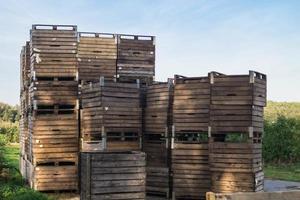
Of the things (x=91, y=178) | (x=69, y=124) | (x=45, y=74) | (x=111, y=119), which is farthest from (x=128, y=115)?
(x=91, y=178)

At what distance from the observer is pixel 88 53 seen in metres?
15.7

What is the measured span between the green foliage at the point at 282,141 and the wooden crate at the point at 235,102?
13805 millimetres

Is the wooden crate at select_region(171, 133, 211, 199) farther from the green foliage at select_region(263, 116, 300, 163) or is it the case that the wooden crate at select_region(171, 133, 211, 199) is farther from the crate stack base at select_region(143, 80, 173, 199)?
the green foliage at select_region(263, 116, 300, 163)

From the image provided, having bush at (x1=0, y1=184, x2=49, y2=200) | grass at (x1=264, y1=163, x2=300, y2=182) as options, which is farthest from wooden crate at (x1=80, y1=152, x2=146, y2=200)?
grass at (x1=264, y1=163, x2=300, y2=182)

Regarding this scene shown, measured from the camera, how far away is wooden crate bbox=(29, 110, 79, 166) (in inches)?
582

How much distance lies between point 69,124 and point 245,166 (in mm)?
5906

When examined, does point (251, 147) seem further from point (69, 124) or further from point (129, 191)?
point (69, 124)

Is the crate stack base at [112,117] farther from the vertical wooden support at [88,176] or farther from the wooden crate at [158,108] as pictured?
the vertical wooden support at [88,176]

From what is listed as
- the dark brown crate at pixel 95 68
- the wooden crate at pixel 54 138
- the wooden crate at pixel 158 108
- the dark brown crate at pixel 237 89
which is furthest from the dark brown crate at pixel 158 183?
the dark brown crate at pixel 95 68

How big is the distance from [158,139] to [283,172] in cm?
1025

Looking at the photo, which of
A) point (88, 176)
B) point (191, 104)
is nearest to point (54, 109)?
point (191, 104)

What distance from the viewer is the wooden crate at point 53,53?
15.1 metres

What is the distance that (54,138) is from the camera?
14828 mm

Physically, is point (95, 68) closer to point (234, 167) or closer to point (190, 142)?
point (190, 142)
